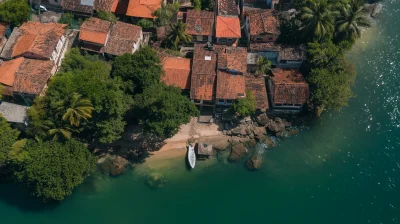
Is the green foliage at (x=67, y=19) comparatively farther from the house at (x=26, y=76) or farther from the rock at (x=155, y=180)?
the rock at (x=155, y=180)

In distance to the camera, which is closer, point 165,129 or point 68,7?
point 165,129

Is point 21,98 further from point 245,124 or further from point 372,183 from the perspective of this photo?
point 372,183

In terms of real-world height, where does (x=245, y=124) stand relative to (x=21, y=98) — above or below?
below

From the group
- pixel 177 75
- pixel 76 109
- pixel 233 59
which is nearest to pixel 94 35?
pixel 177 75

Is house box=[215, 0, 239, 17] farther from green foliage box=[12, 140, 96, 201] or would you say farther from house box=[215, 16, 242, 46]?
green foliage box=[12, 140, 96, 201]

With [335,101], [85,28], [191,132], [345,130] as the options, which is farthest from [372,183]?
[85,28]

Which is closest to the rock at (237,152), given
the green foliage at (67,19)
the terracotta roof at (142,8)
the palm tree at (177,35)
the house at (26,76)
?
the palm tree at (177,35)

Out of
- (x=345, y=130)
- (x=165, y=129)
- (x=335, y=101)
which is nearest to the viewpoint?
(x=165, y=129)
